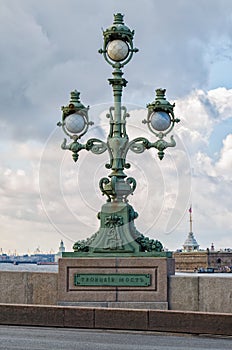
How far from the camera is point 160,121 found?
18781mm

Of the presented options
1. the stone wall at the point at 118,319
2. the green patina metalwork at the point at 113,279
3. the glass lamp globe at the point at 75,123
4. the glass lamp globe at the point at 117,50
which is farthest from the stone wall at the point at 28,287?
the glass lamp globe at the point at 117,50

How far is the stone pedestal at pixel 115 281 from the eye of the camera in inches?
671

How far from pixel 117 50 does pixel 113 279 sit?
5708mm

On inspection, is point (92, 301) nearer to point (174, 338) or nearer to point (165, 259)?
point (165, 259)

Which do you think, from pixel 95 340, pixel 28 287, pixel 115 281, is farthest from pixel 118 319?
pixel 28 287

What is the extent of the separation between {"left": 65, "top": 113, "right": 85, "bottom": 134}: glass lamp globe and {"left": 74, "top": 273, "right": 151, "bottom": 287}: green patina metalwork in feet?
12.4

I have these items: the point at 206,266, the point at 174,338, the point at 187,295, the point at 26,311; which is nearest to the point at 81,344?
the point at 174,338

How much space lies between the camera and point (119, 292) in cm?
1717

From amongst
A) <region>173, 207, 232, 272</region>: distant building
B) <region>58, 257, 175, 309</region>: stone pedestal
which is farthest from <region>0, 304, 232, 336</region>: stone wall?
<region>173, 207, 232, 272</region>: distant building

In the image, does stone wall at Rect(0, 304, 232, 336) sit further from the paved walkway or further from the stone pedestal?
the stone pedestal

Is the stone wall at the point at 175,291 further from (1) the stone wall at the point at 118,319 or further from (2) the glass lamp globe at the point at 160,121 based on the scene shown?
(2) the glass lamp globe at the point at 160,121

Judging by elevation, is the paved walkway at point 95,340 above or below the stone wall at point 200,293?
below

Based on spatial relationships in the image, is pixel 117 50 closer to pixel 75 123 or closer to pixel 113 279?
pixel 75 123

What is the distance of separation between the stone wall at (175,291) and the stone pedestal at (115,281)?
9.4 inches
